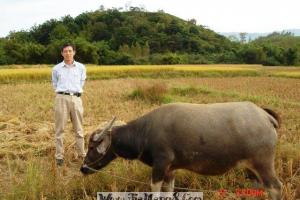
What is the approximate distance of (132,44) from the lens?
5625cm

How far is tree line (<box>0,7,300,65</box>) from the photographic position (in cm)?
3891

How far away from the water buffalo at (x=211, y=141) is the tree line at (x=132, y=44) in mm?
34637

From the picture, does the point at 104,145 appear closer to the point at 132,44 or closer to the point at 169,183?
the point at 169,183

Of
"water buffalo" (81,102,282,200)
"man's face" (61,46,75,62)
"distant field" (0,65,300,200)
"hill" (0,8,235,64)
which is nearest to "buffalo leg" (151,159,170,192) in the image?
"water buffalo" (81,102,282,200)

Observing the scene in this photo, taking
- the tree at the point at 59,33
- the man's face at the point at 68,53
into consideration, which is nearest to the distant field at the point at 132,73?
the man's face at the point at 68,53

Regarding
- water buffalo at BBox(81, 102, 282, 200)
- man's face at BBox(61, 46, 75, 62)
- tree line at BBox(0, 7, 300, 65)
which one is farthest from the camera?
tree line at BBox(0, 7, 300, 65)

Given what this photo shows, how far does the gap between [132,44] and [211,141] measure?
173ft

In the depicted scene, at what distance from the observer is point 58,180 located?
16.0ft

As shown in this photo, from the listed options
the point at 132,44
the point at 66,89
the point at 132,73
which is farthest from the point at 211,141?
the point at 132,44

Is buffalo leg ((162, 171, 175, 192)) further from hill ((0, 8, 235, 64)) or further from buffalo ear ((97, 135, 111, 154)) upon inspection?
hill ((0, 8, 235, 64))

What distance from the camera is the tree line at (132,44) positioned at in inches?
1532

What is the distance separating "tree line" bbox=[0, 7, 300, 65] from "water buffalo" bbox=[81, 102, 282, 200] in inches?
1364

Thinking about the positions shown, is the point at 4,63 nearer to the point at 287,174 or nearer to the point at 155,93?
the point at 155,93

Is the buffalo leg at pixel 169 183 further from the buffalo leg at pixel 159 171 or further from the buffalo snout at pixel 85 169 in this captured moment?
the buffalo snout at pixel 85 169
